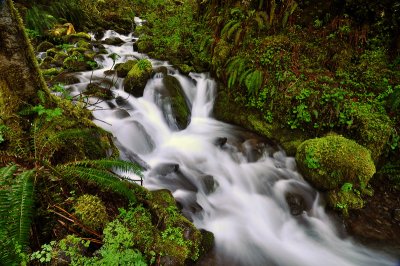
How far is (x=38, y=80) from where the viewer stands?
3.59m

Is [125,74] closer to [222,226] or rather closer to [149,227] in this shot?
[222,226]

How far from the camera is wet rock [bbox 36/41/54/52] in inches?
356

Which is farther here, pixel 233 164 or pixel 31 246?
pixel 233 164

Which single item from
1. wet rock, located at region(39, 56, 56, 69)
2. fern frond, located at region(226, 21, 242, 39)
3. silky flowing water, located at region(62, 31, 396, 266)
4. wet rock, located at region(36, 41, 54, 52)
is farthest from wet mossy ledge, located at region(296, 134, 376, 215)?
wet rock, located at region(36, 41, 54, 52)

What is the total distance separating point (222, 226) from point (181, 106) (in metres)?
3.82

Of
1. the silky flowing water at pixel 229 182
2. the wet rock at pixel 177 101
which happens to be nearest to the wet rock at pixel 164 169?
the silky flowing water at pixel 229 182

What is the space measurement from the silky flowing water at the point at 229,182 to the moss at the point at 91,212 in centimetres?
187

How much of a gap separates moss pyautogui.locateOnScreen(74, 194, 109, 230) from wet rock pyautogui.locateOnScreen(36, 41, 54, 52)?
26.0ft

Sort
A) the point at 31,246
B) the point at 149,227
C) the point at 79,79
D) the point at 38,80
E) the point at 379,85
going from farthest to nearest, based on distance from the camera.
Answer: the point at 79,79
the point at 379,85
the point at 38,80
the point at 149,227
the point at 31,246

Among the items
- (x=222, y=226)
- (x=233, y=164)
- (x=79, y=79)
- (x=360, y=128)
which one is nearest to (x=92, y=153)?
(x=222, y=226)

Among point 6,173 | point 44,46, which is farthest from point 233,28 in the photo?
point 6,173

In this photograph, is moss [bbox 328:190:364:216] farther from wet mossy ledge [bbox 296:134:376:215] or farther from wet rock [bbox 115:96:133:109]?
wet rock [bbox 115:96:133:109]

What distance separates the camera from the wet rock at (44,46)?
9.04 m

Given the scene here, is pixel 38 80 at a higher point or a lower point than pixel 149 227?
higher
